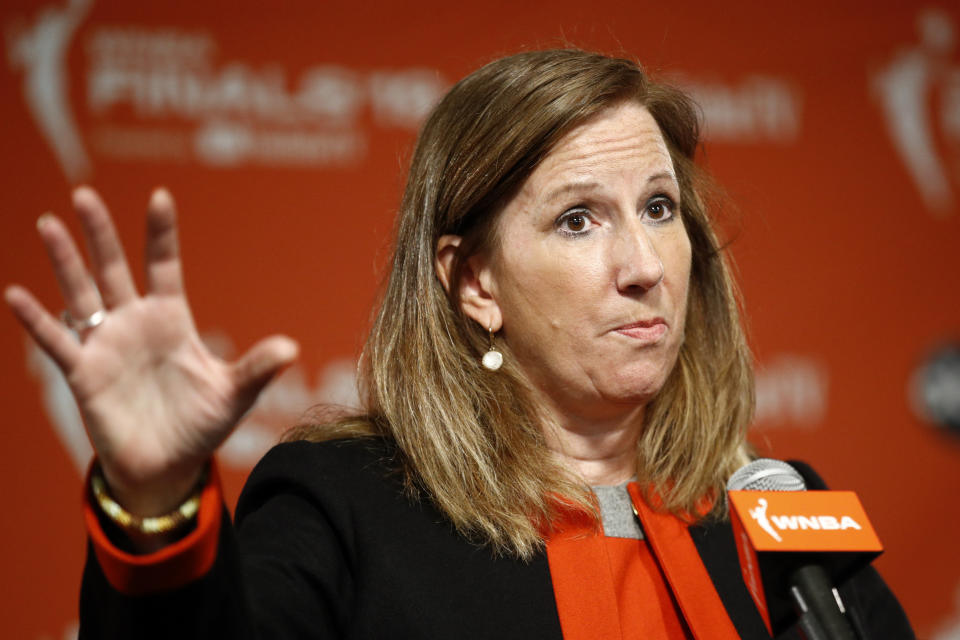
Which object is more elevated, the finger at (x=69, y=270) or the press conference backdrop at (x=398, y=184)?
the finger at (x=69, y=270)

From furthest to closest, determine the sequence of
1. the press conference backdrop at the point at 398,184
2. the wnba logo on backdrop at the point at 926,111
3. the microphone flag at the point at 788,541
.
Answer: the wnba logo on backdrop at the point at 926,111 → the press conference backdrop at the point at 398,184 → the microphone flag at the point at 788,541

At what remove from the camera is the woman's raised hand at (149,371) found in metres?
1.00

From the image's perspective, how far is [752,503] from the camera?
46.3 inches

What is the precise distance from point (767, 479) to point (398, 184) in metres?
1.14

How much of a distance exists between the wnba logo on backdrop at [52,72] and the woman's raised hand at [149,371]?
68.5 inches

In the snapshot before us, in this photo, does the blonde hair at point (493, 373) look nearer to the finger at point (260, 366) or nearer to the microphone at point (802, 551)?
the microphone at point (802, 551)

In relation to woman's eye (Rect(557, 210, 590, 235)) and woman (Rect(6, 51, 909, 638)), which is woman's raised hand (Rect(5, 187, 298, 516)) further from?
→ woman's eye (Rect(557, 210, 590, 235))

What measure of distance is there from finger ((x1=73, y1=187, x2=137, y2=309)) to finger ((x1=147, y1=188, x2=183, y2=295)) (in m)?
0.03

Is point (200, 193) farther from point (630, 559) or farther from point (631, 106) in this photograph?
point (630, 559)

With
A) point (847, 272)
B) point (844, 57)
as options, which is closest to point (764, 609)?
point (847, 272)

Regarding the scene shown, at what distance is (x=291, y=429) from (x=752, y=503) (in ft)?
3.22

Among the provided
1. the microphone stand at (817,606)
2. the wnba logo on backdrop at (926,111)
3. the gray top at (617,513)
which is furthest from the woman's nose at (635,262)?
the wnba logo on backdrop at (926,111)

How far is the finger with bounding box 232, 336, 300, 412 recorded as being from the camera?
1004mm

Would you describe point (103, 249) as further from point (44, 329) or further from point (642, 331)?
point (642, 331)
